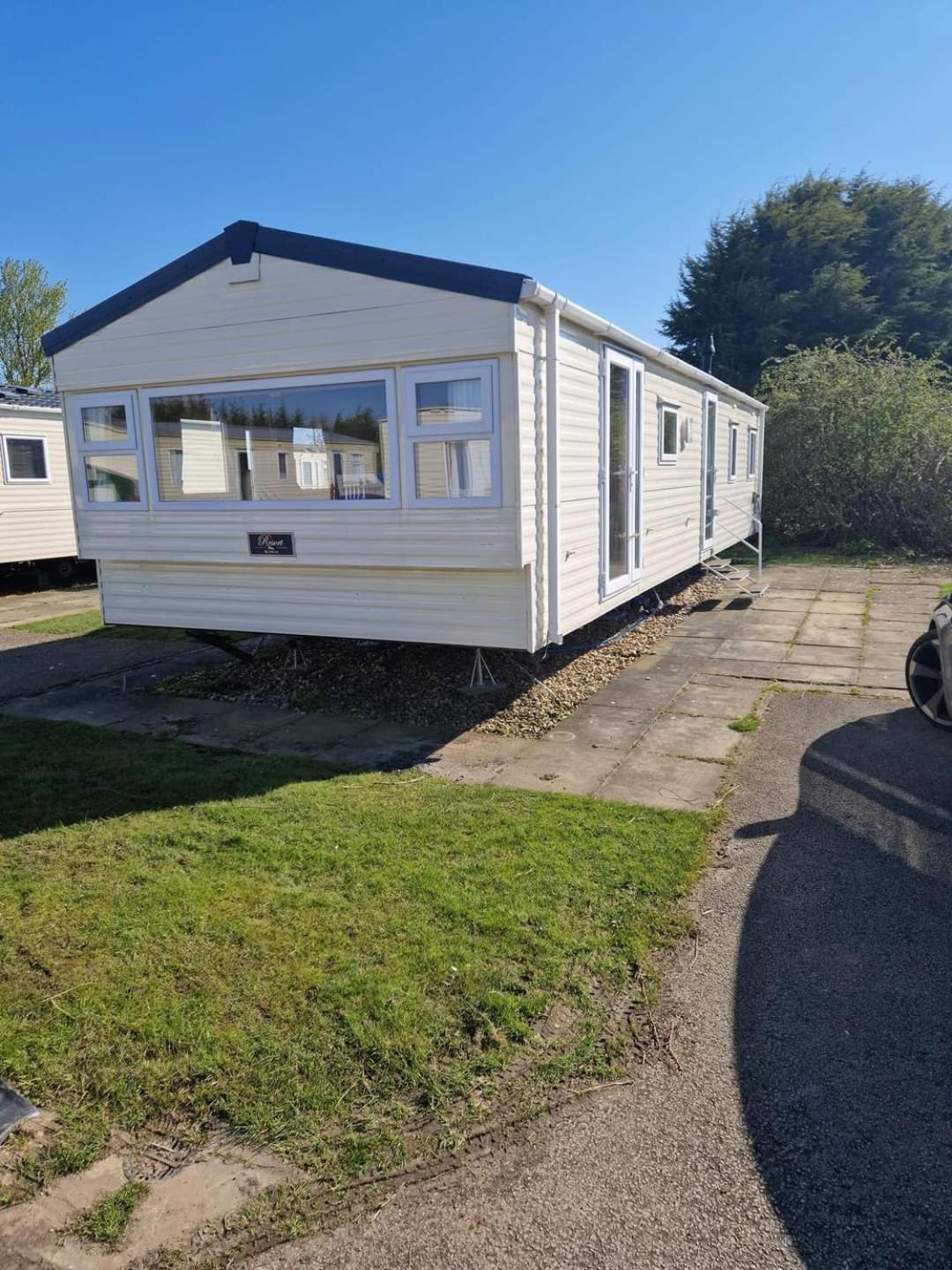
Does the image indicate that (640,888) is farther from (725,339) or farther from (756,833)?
(725,339)

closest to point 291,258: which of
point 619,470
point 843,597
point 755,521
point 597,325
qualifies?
point 597,325

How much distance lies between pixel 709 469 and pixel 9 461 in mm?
9776

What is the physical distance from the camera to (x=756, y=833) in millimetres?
4023

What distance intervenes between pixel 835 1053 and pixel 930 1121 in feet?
1.03

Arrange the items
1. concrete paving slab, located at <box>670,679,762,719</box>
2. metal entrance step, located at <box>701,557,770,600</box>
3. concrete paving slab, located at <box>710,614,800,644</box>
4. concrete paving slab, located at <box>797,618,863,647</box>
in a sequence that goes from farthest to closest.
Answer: metal entrance step, located at <box>701,557,770,600</box>
concrete paving slab, located at <box>710,614,800,644</box>
concrete paving slab, located at <box>797,618,863,647</box>
concrete paving slab, located at <box>670,679,762,719</box>

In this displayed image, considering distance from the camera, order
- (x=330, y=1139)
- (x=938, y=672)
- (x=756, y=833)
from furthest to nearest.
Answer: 1. (x=938, y=672)
2. (x=756, y=833)
3. (x=330, y=1139)

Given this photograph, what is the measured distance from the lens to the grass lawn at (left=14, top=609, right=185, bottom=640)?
9.70m

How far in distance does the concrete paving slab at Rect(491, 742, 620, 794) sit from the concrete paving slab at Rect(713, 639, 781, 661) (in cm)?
288

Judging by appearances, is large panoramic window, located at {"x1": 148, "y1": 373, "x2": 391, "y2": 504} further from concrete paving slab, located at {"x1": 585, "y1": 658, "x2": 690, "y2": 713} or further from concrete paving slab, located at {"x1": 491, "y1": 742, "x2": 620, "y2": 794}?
concrete paving slab, located at {"x1": 585, "y1": 658, "x2": 690, "y2": 713}

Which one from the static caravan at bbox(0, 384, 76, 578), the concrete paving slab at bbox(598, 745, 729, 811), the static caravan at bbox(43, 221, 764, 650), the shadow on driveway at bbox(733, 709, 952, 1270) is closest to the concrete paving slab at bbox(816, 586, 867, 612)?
the static caravan at bbox(43, 221, 764, 650)

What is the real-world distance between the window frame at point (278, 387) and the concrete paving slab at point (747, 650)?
3.67m

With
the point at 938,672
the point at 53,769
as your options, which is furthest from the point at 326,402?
the point at 938,672

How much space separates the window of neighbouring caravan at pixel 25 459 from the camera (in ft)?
41.1

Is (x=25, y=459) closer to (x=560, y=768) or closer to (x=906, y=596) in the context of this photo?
(x=560, y=768)
